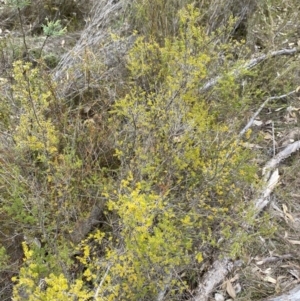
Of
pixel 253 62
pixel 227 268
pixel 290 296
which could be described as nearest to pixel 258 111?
pixel 253 62

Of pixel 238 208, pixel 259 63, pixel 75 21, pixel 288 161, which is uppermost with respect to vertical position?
pixel 75 21

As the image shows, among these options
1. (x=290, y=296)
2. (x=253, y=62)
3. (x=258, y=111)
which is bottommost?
(x=290, y=296)

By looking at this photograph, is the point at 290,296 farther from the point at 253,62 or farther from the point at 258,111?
the point at 253,62

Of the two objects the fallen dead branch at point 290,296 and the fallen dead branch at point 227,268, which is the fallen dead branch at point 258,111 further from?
the fallen dead branch at point 290,296

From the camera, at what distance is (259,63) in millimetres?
3084

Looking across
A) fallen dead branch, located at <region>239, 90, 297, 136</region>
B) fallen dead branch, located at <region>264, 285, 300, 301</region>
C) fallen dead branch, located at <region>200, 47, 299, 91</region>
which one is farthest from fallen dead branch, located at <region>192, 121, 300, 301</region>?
fallen dead branch, located at <region>200, 47, 299, 91</region>

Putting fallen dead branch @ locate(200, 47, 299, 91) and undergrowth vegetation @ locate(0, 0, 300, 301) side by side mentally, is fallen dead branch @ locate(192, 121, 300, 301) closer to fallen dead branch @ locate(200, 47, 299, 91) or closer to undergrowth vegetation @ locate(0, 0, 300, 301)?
undergrowth vegetation @ locate(0, 0, 300, 301)

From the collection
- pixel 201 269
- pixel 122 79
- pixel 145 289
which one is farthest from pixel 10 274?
pixel 122 79

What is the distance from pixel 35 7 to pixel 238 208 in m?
2.70

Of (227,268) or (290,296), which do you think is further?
(227,268)

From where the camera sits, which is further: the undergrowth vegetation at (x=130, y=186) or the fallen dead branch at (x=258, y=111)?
the fallen dead branch at (x=258, y=111)

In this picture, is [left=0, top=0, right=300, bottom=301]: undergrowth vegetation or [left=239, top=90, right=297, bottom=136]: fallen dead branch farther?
[left=239, top=90, right=297, bottom=136]: fallen dead branch

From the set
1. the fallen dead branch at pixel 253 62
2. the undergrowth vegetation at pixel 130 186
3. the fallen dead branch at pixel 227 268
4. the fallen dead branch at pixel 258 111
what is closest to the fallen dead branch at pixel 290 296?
the fallen dead branch at pixel 227 268

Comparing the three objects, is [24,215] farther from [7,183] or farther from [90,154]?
[90,154]
